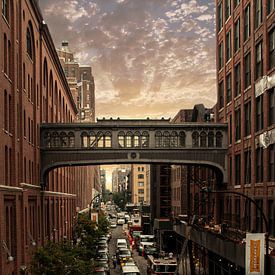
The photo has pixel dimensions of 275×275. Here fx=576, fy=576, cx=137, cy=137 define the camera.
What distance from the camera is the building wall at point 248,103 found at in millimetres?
34250

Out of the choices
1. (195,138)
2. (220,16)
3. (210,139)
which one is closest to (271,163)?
(210,139)

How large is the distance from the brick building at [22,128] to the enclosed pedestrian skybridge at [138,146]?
2.19 metres

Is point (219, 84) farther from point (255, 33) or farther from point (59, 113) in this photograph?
point (59, 113)

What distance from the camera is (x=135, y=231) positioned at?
113 meters

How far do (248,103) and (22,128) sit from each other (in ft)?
50.5

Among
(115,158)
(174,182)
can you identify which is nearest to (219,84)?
(115,158)

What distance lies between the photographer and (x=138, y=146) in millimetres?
48781

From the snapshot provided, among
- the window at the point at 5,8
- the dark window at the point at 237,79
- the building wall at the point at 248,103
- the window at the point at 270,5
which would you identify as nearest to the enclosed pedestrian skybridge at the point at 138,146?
the building wall at the point at 248,103

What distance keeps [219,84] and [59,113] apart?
77.5 feet

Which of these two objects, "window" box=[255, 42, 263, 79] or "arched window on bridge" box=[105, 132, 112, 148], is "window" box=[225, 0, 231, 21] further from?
"arched window on bridge" box=[105, 132, 112, 148]

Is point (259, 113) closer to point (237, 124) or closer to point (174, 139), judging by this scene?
point (237, 124)

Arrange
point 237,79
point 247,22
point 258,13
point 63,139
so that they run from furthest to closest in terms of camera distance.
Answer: point 63,139
point 237,79
point 247,22
point 258,13

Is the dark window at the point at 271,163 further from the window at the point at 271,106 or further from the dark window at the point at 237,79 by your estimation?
the dark window at the point at 237,79

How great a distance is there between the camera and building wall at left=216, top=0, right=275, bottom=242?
112ft
